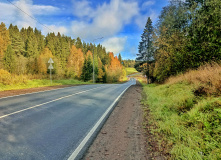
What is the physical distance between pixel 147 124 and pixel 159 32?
20.9 metres

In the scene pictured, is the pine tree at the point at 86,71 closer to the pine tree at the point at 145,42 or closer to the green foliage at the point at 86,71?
the green foliage at the point at 86,71

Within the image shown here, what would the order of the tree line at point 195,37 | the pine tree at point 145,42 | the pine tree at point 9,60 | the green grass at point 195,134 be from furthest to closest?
the pine tree at point 9,60, the pine tree at point 145,42, the tree line at point 195,37, the green grass at point 195,134

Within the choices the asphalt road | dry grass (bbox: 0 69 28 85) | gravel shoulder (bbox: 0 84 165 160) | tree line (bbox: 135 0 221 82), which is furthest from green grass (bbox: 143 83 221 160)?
dry grass (bbox: 0 69 28 85)

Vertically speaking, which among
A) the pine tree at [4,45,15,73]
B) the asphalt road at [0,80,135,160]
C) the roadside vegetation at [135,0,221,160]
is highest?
the pine tree at [4,45,15,73]

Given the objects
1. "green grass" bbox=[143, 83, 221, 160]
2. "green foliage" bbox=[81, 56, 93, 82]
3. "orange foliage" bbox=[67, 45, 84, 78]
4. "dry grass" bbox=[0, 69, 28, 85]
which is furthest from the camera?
"orange foliage" bbox=[67, 45, 84, 78]

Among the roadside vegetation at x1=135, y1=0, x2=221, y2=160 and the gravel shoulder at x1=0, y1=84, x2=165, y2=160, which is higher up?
the roadside vegetation at x1=135, y1=0, x2=221, y2=160

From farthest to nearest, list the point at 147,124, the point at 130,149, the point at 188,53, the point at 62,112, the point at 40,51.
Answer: the point at 40,51, the point at 188,53, the point at 62,112, the point at 147,124, the point at 130,149

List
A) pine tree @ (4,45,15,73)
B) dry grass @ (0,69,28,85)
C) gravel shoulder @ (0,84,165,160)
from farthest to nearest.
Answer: pine tree @ (4,45,15,73) < dry grass @ (0,69,28,85) < gravel shoulder @ (0,84,165,160)

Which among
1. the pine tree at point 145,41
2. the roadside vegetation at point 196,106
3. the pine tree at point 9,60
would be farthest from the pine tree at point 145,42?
the pine tree at point 9,60

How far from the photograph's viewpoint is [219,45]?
33.1 ft

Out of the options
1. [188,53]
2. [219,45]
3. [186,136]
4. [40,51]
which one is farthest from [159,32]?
[40,51]

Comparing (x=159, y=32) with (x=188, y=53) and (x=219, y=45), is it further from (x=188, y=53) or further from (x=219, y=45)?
(x=219, y=45)

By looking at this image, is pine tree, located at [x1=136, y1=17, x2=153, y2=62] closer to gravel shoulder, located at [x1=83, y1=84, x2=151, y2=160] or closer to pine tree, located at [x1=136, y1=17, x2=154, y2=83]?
pine tree, located at [x1=136, y1=17, x2=154, y2=83]

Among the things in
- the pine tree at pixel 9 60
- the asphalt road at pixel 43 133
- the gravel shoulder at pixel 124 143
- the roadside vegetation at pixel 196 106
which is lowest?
the gravel shoulder at pixel 124 143
